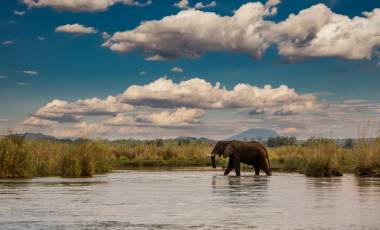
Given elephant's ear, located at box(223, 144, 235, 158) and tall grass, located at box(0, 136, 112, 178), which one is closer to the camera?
tall grass, located at box(0, 136, 112, 178)

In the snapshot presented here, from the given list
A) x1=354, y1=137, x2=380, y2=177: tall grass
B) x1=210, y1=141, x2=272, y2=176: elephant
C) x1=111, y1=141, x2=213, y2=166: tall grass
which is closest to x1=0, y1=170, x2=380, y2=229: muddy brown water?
x1=354, y1=137, x2=380, y2=177: tall grass

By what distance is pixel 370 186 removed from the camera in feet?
78.8

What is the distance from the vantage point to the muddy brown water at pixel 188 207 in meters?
12.7

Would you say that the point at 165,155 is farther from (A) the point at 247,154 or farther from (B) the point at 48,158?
(B) the point at 48,158

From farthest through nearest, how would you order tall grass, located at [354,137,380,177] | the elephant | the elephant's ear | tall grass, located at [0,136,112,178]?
1. the elephant's ear
2. the elephant
3. tall grass, located at [354,137,380,177]
4. tall grass, located at [0,136,112,178]

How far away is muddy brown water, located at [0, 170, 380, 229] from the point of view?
12.7m

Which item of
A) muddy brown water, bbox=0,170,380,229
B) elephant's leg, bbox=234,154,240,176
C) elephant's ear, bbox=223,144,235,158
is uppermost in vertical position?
elephant's ear, bbox=223,144,235,158

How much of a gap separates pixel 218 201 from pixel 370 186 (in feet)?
28.8

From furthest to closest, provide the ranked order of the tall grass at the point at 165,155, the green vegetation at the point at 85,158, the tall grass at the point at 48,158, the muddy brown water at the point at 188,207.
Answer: the tall grass at the point at 165,155
the green vegetation at the point at 85,158
the tall grass at the point at 48,158
the muddy brown water at the point at 188,207

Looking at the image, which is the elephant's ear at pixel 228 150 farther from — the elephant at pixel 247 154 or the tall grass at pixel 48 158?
the tall grass at pixel 48 158

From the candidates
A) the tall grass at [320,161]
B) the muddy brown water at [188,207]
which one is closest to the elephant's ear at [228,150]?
the tall grass at [320,161]

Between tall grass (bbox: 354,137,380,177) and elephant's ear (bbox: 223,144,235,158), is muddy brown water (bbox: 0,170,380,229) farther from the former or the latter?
elephant's ear (bbox: 223,144,235,158)

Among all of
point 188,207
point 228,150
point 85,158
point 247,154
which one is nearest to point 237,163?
point 247,154

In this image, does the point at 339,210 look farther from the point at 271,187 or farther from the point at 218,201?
the point at 271,187
